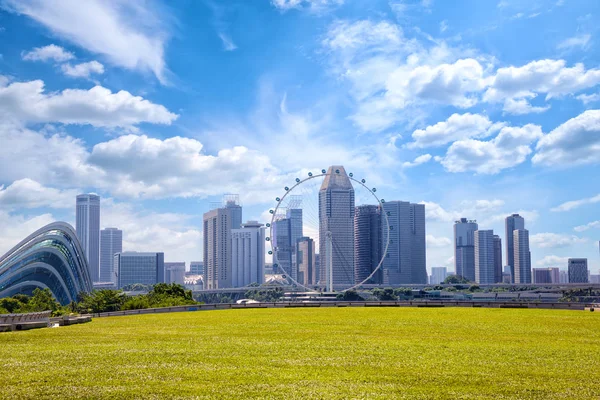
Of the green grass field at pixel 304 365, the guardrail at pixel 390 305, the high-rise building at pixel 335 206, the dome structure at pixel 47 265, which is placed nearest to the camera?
the green grass field at pixel 304 365

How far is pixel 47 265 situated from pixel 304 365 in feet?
346

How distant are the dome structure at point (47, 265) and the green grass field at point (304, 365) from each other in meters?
79.2

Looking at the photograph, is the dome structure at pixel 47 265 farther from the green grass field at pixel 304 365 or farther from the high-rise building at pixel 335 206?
the green grass field at pixel 304 365

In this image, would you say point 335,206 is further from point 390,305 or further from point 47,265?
point 390,305

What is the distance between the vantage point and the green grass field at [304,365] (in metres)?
16.6

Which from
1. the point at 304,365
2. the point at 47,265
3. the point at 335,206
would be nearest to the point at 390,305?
the point at 304,365

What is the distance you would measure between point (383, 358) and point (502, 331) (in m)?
14.4

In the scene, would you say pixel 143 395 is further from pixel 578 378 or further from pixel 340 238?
pixel 340 238

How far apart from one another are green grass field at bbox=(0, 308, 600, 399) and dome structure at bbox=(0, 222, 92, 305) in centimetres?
7919

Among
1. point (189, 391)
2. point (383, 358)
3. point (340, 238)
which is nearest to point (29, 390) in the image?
point (189, 391)

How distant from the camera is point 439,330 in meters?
34.8

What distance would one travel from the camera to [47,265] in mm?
115250

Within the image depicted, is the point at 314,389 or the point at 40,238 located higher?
the point at 40,238

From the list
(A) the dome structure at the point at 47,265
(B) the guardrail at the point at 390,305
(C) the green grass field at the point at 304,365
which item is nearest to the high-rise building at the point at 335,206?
(A) the dome structure at the point at 47,265
